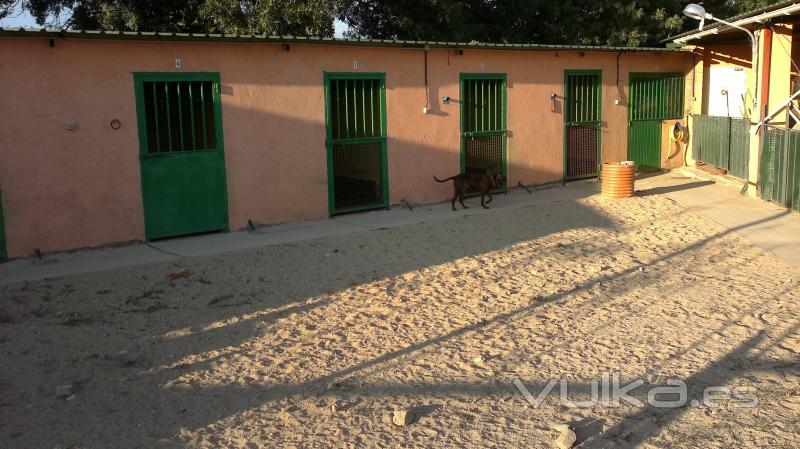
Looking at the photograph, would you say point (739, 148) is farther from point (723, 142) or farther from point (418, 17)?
point (418, 17)

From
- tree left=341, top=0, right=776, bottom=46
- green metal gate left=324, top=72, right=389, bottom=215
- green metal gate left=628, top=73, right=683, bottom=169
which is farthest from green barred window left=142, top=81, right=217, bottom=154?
tree left=341, top=0, right=776, bottom=46

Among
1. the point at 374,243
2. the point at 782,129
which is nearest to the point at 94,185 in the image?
the point at 374,243

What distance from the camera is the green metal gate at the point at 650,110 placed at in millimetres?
16344

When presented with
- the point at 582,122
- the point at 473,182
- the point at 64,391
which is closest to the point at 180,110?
the point at 473,182

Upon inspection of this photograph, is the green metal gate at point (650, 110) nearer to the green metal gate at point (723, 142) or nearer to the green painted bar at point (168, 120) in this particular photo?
the green metal gate at point (723, 142)

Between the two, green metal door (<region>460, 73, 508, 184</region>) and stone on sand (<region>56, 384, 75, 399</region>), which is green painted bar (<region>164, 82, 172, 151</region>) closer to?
green metal door (<region>460, 73, 508, 184</region>)

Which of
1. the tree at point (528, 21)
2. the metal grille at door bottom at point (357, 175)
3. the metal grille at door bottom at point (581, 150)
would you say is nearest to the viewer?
the metal grille at door bottom at point (357, 175)

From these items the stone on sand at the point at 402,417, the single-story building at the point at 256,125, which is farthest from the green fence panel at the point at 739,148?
the stone on sand at the point at 402,417

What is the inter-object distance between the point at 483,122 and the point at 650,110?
185 inches

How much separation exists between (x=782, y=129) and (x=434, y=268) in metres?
6.86

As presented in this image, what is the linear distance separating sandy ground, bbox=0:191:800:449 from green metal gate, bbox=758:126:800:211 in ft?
9.02

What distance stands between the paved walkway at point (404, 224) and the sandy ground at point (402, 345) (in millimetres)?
440

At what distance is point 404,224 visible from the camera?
11.6m

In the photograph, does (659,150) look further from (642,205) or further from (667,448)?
(667,448)
